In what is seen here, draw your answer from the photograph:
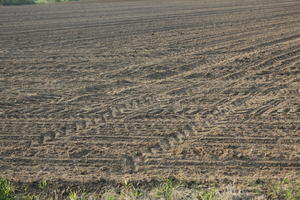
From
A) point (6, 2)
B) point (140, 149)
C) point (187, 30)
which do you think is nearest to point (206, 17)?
point (187, 30)

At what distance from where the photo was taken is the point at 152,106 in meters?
8.05

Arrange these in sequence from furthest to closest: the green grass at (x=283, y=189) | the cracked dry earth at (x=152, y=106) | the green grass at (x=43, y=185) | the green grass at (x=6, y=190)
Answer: the cracked dry earth at (x=152, y=106) → the green grass at (x=43, y=185) → the green grass at (x=6, y=190) → the green grass at (x=283, y=189)

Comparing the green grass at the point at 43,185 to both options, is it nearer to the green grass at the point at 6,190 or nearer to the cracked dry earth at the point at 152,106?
the cracked dry earth at the point at 152,106

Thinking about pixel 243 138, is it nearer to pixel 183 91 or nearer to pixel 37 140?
pixel 183 91

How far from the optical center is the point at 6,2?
3388 centimetres

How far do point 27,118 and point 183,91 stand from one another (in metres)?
3.18

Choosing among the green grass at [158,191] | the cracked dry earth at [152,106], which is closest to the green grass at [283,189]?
the green grass at [158,191]

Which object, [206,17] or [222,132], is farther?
[206,17]

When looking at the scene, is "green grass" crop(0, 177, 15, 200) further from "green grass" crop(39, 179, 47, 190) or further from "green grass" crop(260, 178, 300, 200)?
"green grass" crop(260, 178, 300, 200)

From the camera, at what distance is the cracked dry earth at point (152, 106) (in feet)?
20.0

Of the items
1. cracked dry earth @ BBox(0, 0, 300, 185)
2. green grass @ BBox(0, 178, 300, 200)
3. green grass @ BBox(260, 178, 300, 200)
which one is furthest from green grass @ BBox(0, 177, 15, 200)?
green grass @ BBox(260, 178, 300, 200)

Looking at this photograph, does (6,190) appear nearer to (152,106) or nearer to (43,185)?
(43,185)

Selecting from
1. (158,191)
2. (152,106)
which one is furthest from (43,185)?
(152,106)

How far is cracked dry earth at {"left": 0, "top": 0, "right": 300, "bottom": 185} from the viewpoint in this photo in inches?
240
